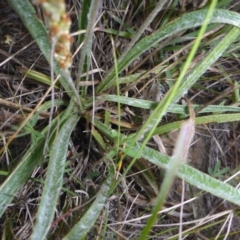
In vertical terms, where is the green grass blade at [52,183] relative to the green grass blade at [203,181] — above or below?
above

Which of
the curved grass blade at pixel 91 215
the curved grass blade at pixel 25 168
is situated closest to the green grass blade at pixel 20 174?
the curved grass blade at pixel 25 168

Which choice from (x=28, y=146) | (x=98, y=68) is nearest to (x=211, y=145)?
(x=98, y=68)

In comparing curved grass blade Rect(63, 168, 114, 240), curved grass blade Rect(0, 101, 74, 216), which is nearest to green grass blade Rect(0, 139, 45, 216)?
curved grass blade Rect(0, 101, 74, 216)

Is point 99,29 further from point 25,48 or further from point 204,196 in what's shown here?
point 204,196

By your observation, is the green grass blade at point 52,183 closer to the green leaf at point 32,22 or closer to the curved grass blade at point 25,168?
the curved grass blade at point 25,168

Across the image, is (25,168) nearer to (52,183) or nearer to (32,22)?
(52,183)

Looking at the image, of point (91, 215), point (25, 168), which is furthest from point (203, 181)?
point (25, 168)
